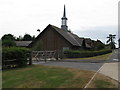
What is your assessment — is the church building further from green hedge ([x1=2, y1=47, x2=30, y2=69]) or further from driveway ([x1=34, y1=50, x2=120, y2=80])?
green hedge ([x1=2, y1=47, x2=30, y2=69])

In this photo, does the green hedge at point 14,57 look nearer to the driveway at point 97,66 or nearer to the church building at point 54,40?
the driveway at point 97,66

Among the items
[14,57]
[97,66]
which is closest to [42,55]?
[14,57]

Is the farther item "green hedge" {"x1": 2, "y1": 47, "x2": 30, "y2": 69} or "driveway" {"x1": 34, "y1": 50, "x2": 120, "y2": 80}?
"green hedge" {"x1": 2, "y1": 47, "x2": 30, "y2": 69}

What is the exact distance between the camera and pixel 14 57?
38.3ft

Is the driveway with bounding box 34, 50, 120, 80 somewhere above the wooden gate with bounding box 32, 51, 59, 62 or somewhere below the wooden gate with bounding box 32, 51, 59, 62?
below

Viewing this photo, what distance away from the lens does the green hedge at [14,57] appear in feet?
35.7

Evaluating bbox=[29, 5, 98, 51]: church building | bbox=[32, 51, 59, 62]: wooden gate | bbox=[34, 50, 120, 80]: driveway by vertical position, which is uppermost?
→ bbox=[29, 5, 98, 51]: church building

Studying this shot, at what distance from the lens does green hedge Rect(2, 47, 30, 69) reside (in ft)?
35.7

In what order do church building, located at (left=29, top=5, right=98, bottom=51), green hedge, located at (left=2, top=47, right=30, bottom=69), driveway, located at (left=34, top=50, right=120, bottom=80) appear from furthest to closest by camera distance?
church building, located at (left=29, top=5, right=98, bottom=51), green hedge, located at (left=2, top=47, right=30, bottom=69), driveway, located at (left=34, top=50, right=120, bottom=80)

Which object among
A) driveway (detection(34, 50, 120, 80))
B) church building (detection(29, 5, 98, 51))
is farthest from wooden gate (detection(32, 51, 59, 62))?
church building (detection(29, 5, 98, 51))

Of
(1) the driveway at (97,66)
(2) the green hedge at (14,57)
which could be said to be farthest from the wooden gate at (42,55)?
(2) the green hedge at (14,57)

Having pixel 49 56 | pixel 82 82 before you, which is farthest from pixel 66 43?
pixel 82 82

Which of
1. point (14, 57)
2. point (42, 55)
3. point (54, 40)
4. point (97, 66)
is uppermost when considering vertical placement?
point (54, 40)

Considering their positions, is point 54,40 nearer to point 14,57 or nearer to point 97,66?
point 97,66
